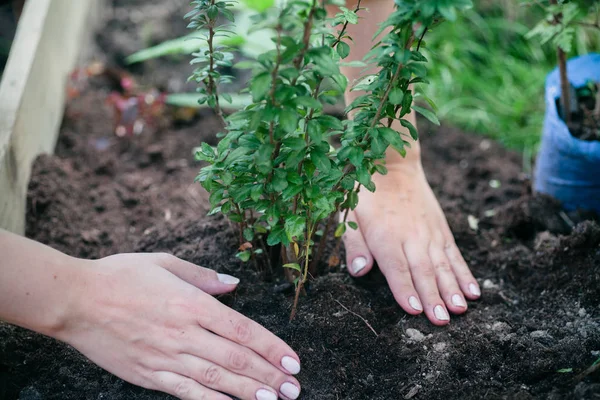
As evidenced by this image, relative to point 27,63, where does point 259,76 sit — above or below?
above

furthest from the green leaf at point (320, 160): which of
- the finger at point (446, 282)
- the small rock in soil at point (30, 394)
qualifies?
the small rock in soil at point (30, 394)

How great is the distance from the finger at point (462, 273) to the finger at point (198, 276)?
0.75m

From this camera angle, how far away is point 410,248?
201 centimetres

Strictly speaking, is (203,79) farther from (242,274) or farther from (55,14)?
(55,14)

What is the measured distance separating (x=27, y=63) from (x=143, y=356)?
1470 mm

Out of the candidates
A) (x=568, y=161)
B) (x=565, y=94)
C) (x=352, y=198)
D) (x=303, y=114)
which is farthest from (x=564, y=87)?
(x=303, y=114)

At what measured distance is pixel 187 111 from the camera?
10.3 feet

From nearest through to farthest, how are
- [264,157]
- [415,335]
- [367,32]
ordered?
[264,157], [415,335], [367,32]

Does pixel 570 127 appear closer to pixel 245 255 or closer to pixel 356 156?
pixel 356 156

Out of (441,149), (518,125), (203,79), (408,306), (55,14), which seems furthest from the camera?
(518,125)

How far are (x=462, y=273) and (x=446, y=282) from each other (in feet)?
0.31

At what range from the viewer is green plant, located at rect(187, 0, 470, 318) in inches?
51.2

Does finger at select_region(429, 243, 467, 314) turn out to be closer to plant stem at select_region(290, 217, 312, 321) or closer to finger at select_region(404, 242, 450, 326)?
finger at select_region(404, 242, 450, 326)

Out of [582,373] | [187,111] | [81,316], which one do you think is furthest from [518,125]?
[81,316]
